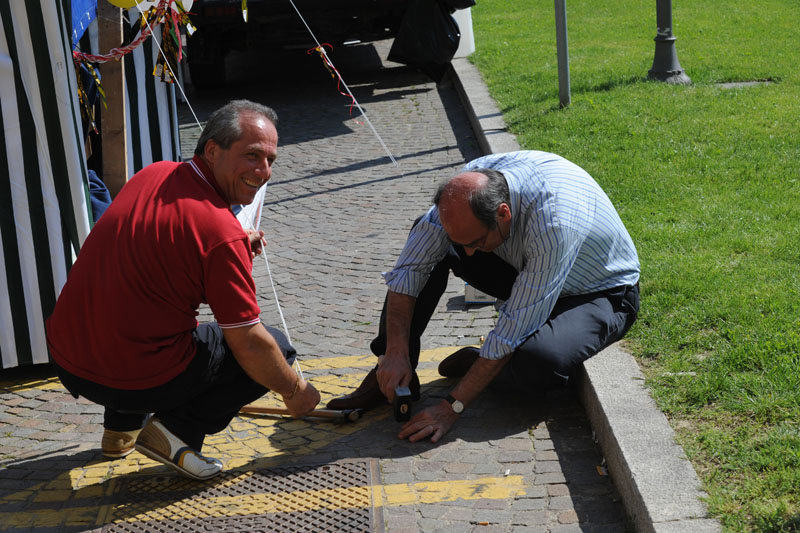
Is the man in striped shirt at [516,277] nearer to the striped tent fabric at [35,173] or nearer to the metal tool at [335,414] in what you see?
the metal tool at [335,414]

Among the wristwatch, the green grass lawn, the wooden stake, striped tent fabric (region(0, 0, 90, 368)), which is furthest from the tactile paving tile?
the wooden stake

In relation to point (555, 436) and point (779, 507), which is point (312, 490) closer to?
point (555, 436)

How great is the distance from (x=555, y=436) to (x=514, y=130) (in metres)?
4.56

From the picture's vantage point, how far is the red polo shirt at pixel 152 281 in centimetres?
316

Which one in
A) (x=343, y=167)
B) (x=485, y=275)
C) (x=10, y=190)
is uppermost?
(x=10, y=190)

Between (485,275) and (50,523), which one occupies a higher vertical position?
(485,275)

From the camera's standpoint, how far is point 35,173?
14.7 ft

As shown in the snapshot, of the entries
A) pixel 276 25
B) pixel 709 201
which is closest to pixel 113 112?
pixel 709 201

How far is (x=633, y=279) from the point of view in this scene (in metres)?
4.13

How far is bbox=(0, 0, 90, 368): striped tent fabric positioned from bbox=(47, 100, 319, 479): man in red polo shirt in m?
1.25

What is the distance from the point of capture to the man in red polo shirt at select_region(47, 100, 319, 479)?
3172 mm

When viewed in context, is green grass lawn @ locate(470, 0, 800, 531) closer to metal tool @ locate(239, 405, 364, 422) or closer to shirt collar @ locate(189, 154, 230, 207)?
metal tool @ locate(239, 405, 364, 422)

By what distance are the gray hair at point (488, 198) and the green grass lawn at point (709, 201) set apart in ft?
3.26

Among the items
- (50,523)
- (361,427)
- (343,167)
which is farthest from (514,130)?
(50,523)
